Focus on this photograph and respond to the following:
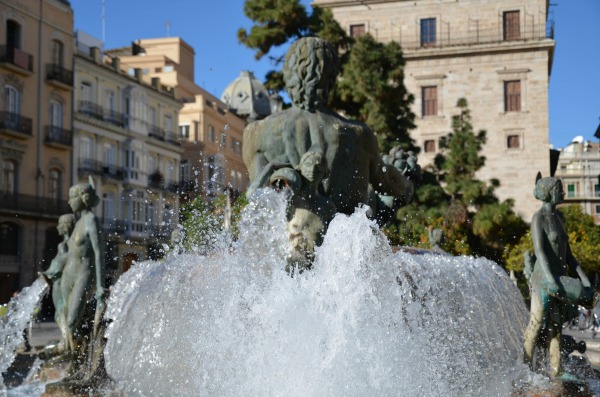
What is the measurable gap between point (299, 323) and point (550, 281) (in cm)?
225

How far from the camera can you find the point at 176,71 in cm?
5506

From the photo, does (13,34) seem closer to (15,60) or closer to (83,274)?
(15,60)

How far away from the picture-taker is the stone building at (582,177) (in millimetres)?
88938

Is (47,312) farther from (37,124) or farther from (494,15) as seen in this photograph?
(494,15)

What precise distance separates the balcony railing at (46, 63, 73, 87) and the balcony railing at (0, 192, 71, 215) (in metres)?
5.27

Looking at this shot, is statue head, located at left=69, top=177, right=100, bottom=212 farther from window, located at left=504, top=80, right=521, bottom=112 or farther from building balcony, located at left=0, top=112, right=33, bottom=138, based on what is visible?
window, located at left=504, top=80, right=521, bottom=112

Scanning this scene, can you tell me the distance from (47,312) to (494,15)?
28.4 m

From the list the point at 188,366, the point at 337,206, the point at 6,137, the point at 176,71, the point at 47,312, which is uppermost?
the point at 176,71

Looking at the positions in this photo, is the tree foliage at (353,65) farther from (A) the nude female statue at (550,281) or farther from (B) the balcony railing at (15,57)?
(A) the nude female statue at (550,281)

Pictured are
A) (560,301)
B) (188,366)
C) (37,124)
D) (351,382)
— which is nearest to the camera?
(351,382)

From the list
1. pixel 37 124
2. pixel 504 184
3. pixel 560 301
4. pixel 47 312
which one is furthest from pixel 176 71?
pixel 560 301

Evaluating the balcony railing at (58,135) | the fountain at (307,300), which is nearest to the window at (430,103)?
the balcony railing at (58,135)

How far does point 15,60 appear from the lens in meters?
35.9

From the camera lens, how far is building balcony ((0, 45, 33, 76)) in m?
35.5
